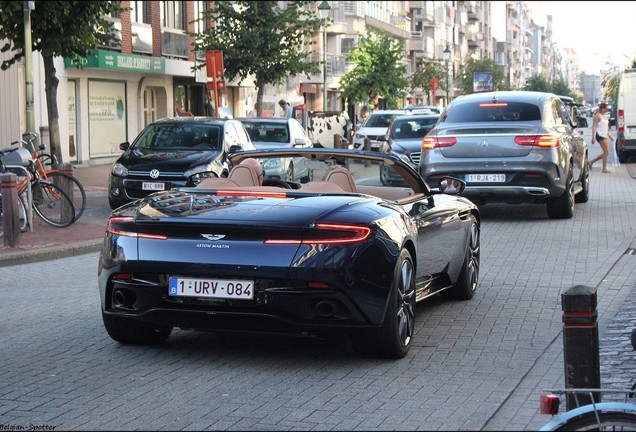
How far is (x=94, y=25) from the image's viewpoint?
67.8 feet

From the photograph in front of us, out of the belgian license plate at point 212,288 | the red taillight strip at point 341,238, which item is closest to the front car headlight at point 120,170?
the belgian license plate at point 212,288

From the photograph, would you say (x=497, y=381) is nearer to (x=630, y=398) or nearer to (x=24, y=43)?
(x=630, y=398)

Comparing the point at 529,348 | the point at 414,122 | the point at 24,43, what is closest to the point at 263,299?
the point at 529,348

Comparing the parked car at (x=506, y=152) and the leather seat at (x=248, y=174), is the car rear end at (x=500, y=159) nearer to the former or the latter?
the parked car at (x=506, y=152)

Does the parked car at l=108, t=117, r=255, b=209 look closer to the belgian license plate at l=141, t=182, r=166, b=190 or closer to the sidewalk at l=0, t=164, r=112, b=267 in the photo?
the belgian license plate at l=141, t=182, r=166, b=190

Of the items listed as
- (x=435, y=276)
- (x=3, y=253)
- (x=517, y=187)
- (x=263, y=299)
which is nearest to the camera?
(x=263, y=299)

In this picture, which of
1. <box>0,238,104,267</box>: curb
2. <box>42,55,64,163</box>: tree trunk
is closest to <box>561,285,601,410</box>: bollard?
<box>0,238,104,267</box>: curb

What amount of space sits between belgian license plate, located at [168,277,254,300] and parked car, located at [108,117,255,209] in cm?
1088

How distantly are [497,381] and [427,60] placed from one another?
317 ft

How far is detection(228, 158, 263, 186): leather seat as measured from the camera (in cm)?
801

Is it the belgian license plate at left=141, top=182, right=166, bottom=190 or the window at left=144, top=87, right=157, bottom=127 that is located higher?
the window at left=144, top=87, right=157, bottom=127

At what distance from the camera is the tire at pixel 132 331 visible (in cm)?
740

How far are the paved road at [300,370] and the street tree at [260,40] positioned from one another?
1119 inches

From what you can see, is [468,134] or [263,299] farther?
[468,134]
